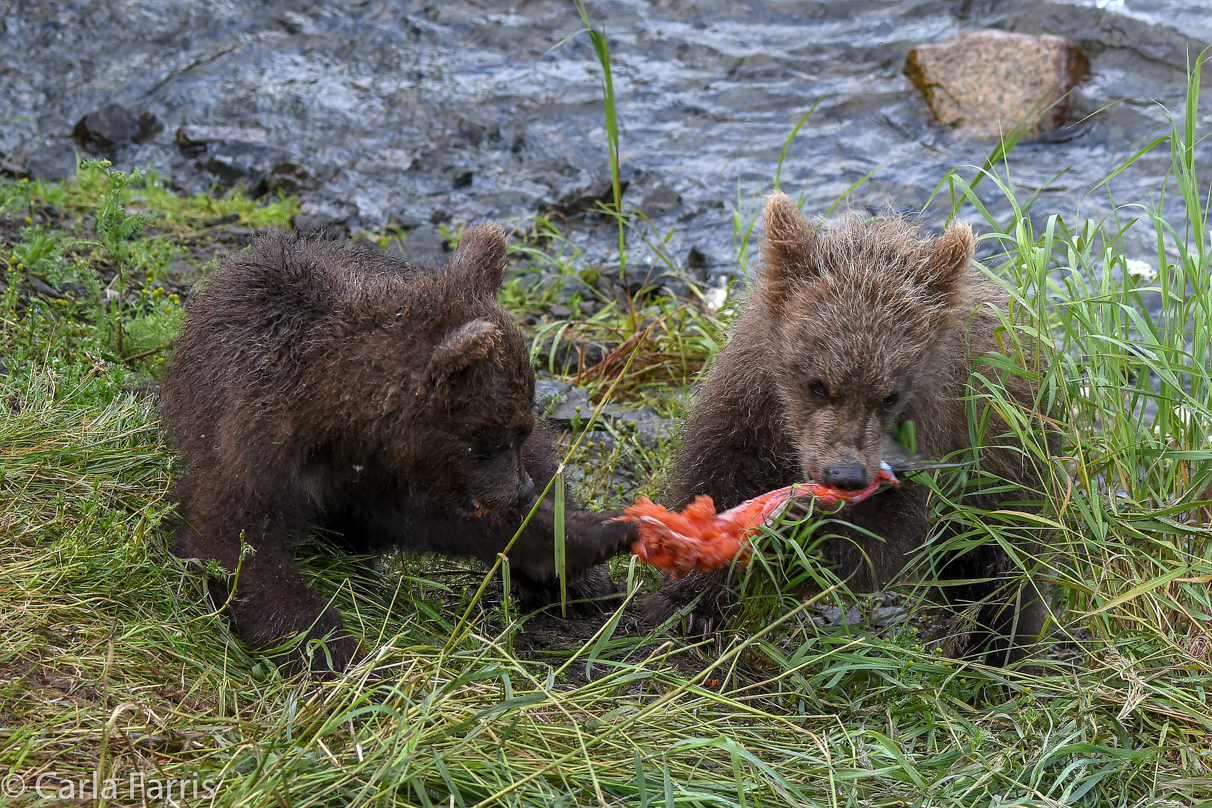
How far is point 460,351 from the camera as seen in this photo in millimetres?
3674

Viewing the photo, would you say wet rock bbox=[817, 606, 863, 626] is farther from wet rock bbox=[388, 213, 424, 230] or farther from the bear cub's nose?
wet rock bbox=[388, 213, 424, 230]

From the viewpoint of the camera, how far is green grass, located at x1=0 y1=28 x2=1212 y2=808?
3039 mm

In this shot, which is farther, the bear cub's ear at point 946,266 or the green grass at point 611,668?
the bear cub's ear at point 946,266

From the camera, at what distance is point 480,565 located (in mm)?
4574

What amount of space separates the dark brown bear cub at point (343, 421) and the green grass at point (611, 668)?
21 cm

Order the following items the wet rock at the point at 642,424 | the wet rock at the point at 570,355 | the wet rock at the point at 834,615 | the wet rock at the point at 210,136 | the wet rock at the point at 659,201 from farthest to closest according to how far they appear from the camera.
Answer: the wet rock at the point at 210,136 < the wet rock at the point at 659,201 < the wet rock at the point at 570,355 < the wet rock at the point at 642,424 < the wet rock at the point at 834,615

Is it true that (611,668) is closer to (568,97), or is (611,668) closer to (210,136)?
(210,136)

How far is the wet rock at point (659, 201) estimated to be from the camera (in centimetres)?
954

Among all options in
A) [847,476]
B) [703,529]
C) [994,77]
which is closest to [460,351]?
[703,529]

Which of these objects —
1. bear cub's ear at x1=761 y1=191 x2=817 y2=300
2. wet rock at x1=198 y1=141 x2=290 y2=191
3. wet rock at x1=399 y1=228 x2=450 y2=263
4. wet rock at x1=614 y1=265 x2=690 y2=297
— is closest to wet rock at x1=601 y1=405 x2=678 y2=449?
wet rock at x1=614 y1=265 x2=690 y2=297

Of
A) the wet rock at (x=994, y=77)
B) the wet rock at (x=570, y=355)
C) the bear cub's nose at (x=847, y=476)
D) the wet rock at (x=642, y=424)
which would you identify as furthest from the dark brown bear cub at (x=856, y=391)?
the wet rock at (x=994, y=77)

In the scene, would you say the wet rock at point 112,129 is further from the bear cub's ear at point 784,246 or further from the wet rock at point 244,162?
the bear cub's ear at point 784,246

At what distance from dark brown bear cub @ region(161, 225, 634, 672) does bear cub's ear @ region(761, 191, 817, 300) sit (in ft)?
3.55

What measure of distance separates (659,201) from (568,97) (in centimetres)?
243
